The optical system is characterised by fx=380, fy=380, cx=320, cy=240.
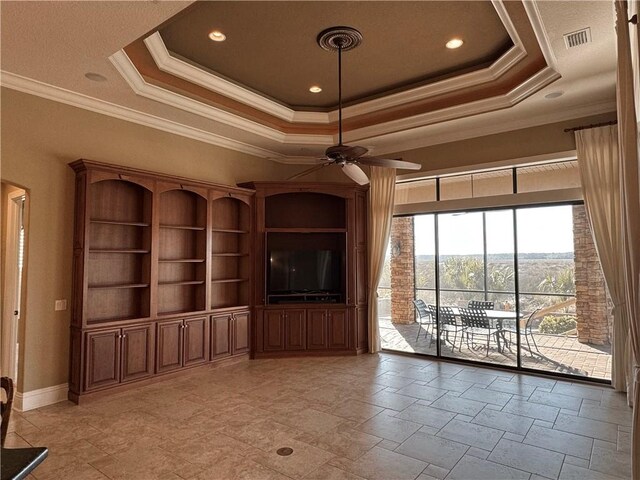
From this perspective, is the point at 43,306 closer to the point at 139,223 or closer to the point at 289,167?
the point at 139,223

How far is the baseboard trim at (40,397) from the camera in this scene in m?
4.20

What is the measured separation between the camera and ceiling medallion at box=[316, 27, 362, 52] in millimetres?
3947

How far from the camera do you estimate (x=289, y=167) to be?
7.59m

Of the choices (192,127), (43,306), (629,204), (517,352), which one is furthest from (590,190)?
(43,306)

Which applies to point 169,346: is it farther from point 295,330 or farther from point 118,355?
point 295,330

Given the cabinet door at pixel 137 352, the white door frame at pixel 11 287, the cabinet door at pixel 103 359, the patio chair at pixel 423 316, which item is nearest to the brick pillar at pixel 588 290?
the patio chair at pixel 423 316

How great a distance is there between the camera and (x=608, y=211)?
4.84 m

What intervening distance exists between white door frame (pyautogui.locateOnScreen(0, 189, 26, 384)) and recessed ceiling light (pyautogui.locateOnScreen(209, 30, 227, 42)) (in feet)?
10.9

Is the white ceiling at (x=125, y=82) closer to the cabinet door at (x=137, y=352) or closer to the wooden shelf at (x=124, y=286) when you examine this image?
the wooden shelf at (x=124, y=286)

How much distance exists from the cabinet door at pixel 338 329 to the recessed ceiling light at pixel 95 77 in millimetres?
4653

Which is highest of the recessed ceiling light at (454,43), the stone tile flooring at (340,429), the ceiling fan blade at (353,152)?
the recessed ceiling light at (454,43)

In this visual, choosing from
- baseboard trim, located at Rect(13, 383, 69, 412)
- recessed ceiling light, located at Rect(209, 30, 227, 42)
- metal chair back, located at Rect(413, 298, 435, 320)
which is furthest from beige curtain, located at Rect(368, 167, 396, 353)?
baseboard trim, located at Rect(13, 383, 69, 412)

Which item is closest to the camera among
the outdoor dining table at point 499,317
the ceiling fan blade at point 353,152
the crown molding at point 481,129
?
the ceiling fan blade at point 353,152

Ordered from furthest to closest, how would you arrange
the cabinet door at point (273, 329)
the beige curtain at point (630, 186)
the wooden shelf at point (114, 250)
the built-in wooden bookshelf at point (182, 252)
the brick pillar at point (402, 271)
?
the brick pillar at point (402, 271), the cabinet door at point (273, 329), the built-in wooden bookshelf at point (182, 252), the wooden shelf at point (114, 250), the beige curtain at point (630, 186)
